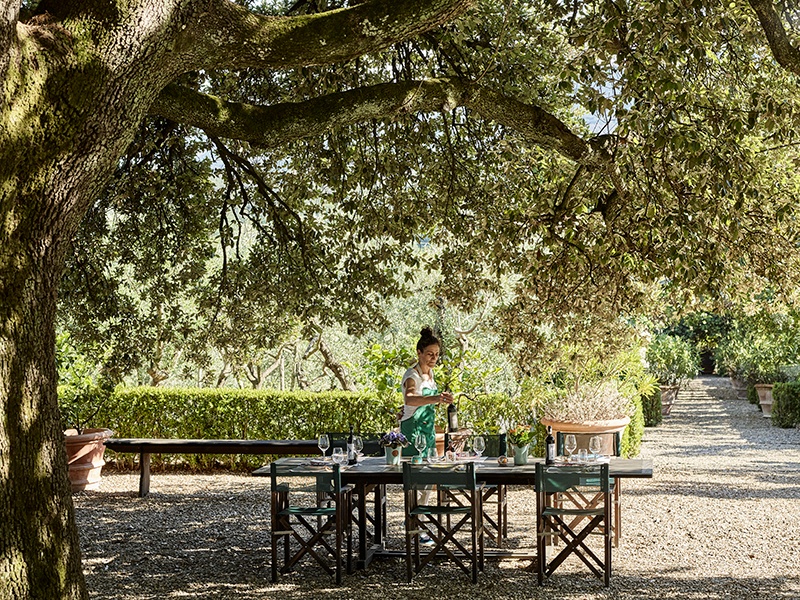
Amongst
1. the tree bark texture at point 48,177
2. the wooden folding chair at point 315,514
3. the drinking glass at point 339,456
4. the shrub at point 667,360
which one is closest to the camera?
the tree bark texture at point 48,177

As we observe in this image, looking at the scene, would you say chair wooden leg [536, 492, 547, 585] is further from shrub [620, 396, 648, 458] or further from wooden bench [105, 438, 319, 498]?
shrub [620, 396, 648, 458]

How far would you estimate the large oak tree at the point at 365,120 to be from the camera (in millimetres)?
3754

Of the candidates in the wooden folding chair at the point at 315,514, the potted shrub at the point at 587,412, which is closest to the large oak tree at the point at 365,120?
the wooden folding chair at the point at 315,514

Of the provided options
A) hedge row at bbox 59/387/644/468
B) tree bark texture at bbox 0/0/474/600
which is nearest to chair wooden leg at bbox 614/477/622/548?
tree bark texture at bbox 0/0/474/600

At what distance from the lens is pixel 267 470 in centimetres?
770

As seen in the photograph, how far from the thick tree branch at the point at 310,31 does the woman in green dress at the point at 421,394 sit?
12.7 feet

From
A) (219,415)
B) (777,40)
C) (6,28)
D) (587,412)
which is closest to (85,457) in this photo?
(219,415)

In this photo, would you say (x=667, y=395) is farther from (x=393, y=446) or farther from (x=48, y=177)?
(x=48, y=177)

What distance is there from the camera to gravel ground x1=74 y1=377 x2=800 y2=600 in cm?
669

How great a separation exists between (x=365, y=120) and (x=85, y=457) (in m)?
7.80

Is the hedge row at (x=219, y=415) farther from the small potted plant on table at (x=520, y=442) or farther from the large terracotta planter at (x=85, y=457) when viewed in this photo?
the small potted plant on table at (x=520, y=442)

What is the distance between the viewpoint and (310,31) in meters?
4.34

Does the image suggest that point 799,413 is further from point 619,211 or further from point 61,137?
point 61,137

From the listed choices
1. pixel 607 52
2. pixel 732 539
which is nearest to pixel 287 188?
pixel 607 52
